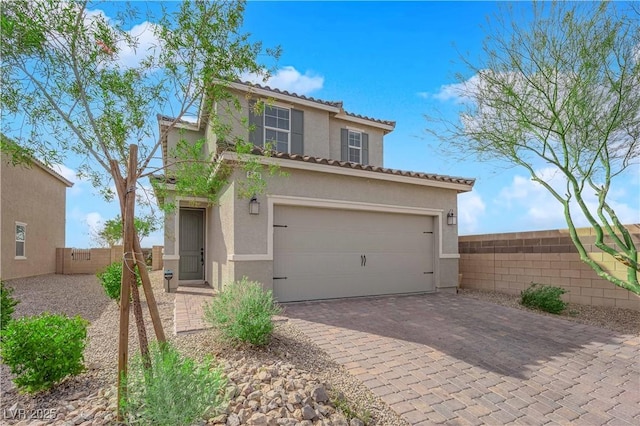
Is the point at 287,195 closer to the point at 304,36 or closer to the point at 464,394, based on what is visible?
the point at 304,36

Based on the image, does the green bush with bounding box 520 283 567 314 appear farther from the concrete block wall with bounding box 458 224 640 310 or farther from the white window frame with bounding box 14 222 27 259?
the white window frame with bounding box 14 222 27 259

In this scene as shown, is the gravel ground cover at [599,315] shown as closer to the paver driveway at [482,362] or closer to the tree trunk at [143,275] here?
the paver driveway at [482,362]

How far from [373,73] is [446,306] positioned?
6.62 meters

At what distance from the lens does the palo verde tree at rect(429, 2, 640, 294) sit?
7727 mm

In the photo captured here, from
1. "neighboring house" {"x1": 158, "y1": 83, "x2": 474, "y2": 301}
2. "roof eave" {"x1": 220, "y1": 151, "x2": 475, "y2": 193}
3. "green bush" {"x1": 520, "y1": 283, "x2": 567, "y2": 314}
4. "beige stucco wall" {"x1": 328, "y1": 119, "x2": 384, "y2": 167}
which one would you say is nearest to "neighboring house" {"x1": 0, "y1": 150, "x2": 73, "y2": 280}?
"neighboring house" {"x1": 158, "y1": 83, "x2": 474, "y2": 301}

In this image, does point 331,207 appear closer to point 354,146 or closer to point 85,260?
point 354,146

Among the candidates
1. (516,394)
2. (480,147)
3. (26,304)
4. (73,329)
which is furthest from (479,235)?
(26,304)

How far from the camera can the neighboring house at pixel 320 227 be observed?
804cm

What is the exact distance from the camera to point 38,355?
150 inches

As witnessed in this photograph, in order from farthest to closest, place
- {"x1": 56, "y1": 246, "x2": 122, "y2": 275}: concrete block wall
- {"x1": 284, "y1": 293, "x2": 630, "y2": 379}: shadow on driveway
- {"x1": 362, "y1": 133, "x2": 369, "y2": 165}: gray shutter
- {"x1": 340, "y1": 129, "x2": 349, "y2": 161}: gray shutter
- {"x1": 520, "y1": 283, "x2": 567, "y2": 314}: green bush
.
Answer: {"x1": 56, "y1": 246, "x2": 122, "y2": 275}: concrete block wall
{"x1": 362, "y1": 133, "x2": 369, "y2": 165}: gray shutter
{"x1": 340, "y1": 129, "x2": 349, "y2": 161}: gray shutter
{"x1": 520, "y1": 283, "x2": 567, "y2": 314}: green bush
{"x1": 284, "y1": 293, "x2": 630, "y2": 379}: shadow on driveway

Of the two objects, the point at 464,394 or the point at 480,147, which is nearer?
the point at 464,394

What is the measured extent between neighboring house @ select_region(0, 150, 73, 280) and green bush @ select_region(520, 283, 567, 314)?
17407 millimetres

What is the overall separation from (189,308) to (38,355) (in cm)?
409

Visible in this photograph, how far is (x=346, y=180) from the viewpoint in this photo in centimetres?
920
